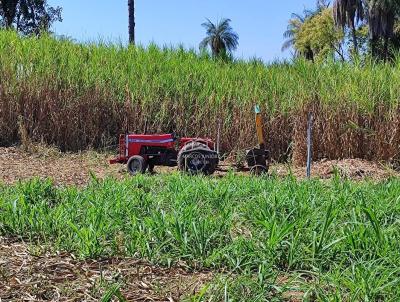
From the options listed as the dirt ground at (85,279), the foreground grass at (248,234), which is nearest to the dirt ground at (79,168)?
the foreground grass at (248,234)

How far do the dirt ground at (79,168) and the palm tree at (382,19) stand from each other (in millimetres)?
24551

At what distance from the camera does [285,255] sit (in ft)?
9.18

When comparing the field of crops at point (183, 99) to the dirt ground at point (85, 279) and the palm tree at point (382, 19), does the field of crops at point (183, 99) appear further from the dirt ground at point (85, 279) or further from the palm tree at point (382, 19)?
the palm tree at point (382, 19)

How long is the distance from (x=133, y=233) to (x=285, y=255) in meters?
0.83

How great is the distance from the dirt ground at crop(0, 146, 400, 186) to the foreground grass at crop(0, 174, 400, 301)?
126 inches

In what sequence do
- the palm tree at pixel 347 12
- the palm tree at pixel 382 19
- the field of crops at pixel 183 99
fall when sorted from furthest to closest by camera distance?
1. the palm tree at pixel 347 12
2. the palm tree at pixel 382 19
3. the field of crops at pixel 183 99

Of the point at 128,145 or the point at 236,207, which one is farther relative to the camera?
the point at 128,145

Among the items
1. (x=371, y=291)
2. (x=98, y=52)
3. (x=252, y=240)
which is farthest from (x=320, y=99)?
(x=371, y=291)

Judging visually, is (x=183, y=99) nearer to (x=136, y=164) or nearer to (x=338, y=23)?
(x=136, y=164)

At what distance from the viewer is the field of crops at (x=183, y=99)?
920 centimetres

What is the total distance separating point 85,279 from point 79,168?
629 centimetres

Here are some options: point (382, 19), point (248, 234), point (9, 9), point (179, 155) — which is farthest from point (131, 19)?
point (382, 19)

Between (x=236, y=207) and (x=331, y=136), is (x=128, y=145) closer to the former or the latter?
(x=331, y=136)

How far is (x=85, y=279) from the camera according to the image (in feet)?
8.47
